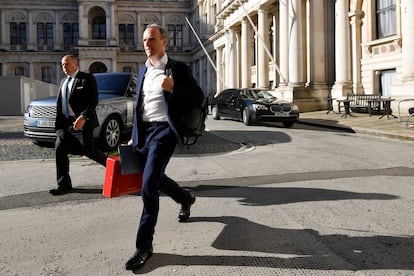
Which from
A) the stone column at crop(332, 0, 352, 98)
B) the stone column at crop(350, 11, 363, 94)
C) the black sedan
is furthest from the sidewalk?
the stone column at crop(350, 11, 363, 94)

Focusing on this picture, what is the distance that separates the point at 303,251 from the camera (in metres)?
3.75

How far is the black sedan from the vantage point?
16641mm

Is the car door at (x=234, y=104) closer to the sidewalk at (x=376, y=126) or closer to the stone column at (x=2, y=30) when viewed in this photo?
the sidewalk at (x=376, y=126)

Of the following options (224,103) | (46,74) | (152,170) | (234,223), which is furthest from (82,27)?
(152,170)

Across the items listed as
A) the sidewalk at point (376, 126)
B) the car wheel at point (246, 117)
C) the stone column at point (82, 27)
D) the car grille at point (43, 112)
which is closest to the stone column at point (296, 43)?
the sidewalk at point (376, 126)

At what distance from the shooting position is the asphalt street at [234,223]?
3520mm

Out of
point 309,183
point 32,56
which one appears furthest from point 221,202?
point 32,56

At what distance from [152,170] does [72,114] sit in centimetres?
298

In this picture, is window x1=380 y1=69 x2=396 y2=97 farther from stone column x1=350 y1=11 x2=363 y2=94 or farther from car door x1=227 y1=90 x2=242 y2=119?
car door x1=227 y1=90 x2=242 y2=119

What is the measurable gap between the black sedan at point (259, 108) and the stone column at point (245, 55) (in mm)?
18684

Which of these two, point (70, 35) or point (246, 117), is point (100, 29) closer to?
point (70, 35)

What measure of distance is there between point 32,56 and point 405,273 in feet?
229

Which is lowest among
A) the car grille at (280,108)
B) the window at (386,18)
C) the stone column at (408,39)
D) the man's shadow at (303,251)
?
the man's shadow at (303,251)

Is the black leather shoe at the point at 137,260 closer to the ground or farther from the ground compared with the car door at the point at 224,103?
closer to the ground
